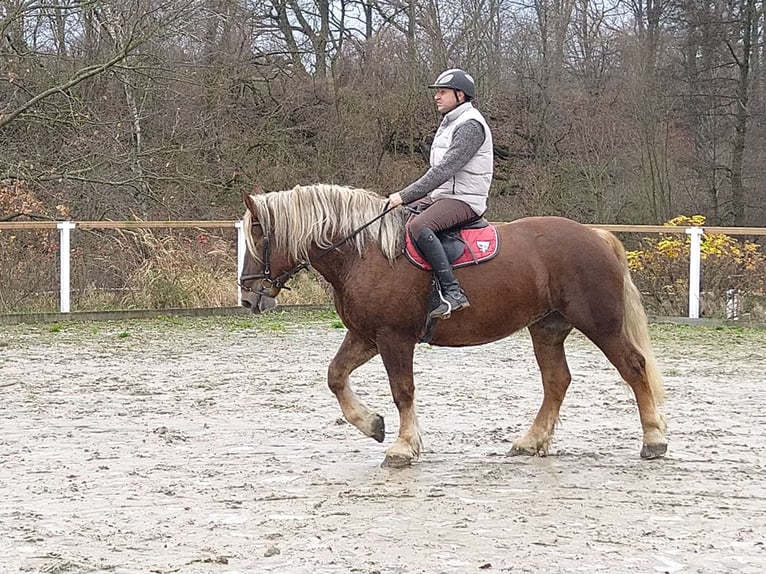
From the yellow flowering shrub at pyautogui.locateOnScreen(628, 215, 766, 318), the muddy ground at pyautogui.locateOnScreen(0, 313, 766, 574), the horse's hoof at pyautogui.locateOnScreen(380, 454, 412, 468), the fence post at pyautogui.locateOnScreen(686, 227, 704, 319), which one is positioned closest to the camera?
the muddy ground at pyautogui.locateOnScreen(0, 313, 766, 574)

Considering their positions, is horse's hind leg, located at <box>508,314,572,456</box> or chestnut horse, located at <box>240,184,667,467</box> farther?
horse's hind leg, located at <box>508,314,572,456</box>

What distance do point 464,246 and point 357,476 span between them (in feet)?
5.24

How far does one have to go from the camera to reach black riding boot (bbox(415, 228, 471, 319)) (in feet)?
21.1

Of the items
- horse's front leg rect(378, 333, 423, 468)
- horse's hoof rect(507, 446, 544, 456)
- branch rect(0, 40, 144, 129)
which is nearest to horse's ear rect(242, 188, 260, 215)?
horse's front leg rect(378, 333, 423, 468)

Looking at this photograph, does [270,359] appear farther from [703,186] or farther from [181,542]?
[703,186]

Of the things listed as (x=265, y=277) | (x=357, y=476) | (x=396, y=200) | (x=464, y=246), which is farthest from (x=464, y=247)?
(x=357, y=476)

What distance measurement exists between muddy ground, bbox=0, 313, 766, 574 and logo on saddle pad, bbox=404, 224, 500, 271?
1248 mm

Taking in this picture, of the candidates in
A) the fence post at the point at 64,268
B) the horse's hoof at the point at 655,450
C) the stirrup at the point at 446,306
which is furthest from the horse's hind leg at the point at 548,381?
the fence post at the point at 64,268

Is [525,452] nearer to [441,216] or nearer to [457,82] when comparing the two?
[441,216]

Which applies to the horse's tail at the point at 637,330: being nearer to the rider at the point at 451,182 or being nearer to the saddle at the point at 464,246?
the saddle at the point at 464,246

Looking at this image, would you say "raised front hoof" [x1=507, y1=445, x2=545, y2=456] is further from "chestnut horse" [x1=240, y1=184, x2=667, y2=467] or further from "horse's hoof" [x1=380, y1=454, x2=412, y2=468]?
"horse's hoof" [x1=380, y1=454, x2=412, y2=468]

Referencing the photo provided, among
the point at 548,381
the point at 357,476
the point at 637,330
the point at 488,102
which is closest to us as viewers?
the point at 357,476

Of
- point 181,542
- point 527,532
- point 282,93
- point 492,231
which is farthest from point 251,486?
point 282,93

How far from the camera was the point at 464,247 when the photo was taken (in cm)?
668
